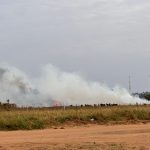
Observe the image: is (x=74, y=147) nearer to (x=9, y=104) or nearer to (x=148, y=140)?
(x=148, y=140)

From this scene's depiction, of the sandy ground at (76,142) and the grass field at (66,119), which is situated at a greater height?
the grass field at (66,119)

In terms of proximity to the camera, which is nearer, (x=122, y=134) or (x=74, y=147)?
(x=74, y=147)

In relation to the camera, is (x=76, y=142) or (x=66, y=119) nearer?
(x=76, y=142)

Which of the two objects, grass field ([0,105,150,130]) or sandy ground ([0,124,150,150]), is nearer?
sandy ground ([0,124,150,150])

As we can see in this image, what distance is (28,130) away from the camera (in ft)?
87.4

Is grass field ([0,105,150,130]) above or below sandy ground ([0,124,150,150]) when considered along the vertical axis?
above

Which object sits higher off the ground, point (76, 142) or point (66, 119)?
point (66, 119)

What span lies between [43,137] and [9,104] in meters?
38.1

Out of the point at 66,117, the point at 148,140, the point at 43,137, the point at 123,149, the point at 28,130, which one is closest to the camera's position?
the point at 123,149

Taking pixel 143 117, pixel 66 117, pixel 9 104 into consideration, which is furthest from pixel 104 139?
pixel 9 104

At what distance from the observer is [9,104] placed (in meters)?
59.5

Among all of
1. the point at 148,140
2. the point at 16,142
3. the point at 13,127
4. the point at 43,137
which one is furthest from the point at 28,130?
the point at 148,140

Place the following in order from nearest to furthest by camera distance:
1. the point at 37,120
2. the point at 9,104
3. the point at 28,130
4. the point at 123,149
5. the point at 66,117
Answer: the point at 123,149, the point at 28,130, the point at 37,120, the point at 66,117, the point at 9,104

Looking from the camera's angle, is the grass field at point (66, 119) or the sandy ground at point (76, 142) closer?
the sandy ground at point (76, 142)
